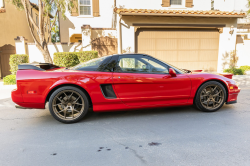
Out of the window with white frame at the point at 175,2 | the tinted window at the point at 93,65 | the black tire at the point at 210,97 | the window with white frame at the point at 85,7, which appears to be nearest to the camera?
the tinted window at the point at 93,65

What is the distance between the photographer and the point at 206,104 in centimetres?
388

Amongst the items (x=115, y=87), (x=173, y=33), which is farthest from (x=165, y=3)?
(x=115, y=87)

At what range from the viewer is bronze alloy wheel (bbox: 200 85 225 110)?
→ 383 centimetres

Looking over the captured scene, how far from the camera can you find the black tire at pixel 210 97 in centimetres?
378

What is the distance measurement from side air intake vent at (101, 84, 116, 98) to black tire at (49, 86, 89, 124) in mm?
359

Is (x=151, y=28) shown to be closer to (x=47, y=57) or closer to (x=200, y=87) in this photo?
(x=47, y=57)

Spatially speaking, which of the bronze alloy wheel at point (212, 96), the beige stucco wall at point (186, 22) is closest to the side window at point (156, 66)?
the bronze alloy wheel at point (212, 96)

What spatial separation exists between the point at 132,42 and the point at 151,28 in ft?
4.64

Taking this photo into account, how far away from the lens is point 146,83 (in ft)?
11.5

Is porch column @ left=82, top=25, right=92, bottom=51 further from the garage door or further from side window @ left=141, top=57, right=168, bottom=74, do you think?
side window @ left=141, top=57, right=168, bottom=74

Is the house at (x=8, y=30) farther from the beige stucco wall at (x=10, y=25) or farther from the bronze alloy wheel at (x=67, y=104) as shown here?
the bronze alloy wheel at (x=67, y=104)

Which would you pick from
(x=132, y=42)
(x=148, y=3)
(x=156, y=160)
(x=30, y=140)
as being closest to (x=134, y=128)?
(x=156, y=160)

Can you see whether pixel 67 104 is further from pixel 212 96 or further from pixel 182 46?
pixel 182 46

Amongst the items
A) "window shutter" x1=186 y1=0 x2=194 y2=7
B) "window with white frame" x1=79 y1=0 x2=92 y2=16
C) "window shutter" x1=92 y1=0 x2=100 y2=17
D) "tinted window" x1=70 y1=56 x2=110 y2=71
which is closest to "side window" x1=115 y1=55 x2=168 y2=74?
"tinted window" x1=70 y1=56 x2=110 y2=71
